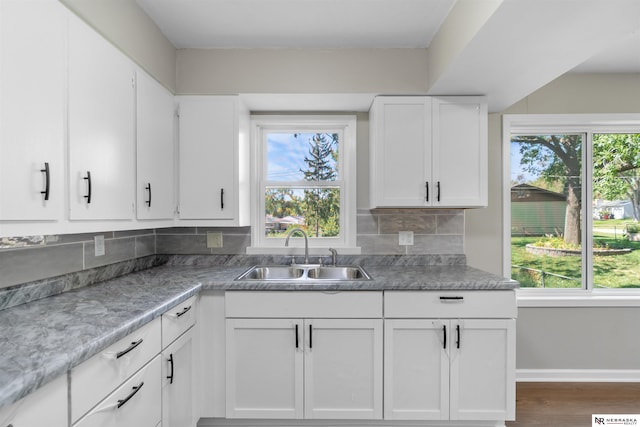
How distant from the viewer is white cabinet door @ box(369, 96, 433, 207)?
88.9 inches

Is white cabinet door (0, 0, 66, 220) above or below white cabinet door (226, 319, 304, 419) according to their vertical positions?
above

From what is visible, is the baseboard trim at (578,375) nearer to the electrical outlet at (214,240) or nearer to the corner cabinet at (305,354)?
the corner cabinet at (305,354)

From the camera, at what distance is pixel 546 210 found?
8.91 feet

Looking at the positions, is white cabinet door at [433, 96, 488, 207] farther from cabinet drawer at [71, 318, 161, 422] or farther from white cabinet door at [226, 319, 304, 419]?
cabinet drawer at [71, 318, 161, 422]

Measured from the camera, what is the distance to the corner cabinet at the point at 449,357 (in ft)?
6.28

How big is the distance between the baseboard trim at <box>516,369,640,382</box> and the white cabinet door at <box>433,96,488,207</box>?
4.80 ft

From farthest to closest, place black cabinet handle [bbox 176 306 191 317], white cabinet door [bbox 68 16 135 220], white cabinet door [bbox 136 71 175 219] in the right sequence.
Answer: white cabinet door [bbox 136 71 175 219] < black cabinet handle [bbox 176 306 191 317] < white cabinet door [bbox 68 16 135 220]

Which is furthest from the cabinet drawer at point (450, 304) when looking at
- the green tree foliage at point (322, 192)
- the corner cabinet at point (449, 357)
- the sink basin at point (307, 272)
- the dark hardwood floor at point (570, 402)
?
the green tree foliage at point (322, 192)

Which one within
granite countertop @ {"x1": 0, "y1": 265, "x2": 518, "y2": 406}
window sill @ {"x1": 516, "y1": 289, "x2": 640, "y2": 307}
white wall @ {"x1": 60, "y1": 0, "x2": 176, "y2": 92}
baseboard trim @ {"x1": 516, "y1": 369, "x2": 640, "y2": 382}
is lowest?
baseboard trim @ {"x1": 516, "y1": 369, "x2": 640, "y2": 382}

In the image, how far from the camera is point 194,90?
2291 millimetres

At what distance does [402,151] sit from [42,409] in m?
2.10

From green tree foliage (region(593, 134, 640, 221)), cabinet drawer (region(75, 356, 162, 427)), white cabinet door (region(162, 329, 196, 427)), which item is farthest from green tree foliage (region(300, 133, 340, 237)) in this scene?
green tree foliage (region(593, 134, 640, 221))

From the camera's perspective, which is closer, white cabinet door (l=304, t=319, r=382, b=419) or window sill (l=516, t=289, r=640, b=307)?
white cabinet door (l=304, t=319, r=382, b=419)

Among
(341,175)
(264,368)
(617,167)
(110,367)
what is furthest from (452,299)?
(617,167)
